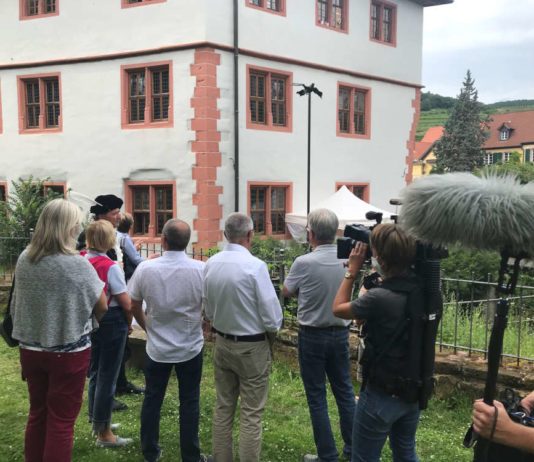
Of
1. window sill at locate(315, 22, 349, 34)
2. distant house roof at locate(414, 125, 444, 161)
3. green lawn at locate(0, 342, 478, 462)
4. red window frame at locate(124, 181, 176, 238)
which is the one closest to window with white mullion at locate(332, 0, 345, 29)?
window sill at locate(315, 22, 349, 34)

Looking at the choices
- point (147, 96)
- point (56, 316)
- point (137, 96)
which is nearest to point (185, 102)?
point (147, 96)

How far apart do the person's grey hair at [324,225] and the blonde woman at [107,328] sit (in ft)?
5.08

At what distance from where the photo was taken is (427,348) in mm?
2924

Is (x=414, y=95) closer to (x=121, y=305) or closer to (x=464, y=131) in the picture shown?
(x=121, y=305)

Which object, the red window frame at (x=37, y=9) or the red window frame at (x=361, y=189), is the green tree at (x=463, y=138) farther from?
the red window frame at (x=37, y=9)

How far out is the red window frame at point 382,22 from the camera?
19.3m

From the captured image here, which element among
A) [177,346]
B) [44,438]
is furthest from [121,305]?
[44,438]

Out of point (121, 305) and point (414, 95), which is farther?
point (414, 95)

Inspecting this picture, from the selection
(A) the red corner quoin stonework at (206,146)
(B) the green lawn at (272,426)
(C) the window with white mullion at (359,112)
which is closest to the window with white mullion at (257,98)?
(A) the red corner quoin stonework at (206,146)

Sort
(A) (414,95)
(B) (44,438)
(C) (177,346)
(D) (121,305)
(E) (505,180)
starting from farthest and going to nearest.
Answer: (A) (414,95) < (D) (121,305) < (C) (177,346) < (B) (44,438) < (E) (505,180)

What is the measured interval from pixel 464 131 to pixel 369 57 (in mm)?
39075

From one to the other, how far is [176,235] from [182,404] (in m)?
1.23

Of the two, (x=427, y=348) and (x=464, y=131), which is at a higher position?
(x=464, y=131)

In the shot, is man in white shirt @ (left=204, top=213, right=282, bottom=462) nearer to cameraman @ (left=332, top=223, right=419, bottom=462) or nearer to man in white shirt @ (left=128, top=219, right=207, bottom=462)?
man in white shirt @ (left=128, top=219, right=207, bottom=462)
